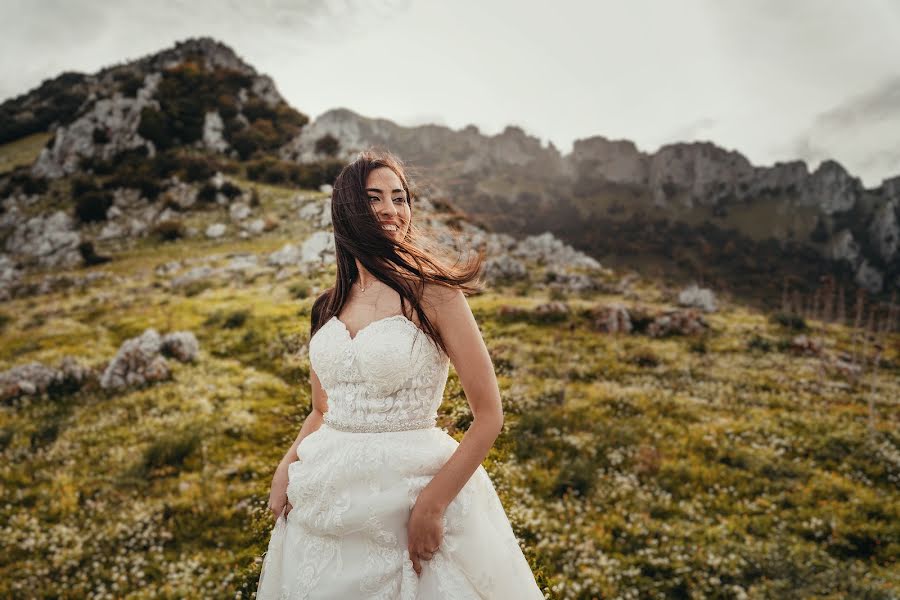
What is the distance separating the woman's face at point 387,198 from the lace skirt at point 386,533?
4.13 feet

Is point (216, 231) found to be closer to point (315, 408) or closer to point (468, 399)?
point (315, 408)

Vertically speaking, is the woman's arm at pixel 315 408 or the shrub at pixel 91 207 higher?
the shrub at pixel 91 207

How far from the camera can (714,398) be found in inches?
547

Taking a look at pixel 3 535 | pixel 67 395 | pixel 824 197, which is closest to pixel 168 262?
pixel 67 395

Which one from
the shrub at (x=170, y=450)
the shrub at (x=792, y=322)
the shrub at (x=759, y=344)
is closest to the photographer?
the shrub at (x=170, y=450)

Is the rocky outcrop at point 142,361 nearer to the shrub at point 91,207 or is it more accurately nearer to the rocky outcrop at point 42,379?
the rocky outcrop at point 42,379

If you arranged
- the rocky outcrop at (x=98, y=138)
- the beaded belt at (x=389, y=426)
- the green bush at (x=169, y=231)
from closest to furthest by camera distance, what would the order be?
the beaded belt at (x=389, y=426) → the green bush at (x=169, y=231) → the rocky outcrop at (x=98, y=138)

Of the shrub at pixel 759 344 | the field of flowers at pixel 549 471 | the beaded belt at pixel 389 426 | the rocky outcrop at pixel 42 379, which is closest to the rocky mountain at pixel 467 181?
the beaded belt at pixel 389 426

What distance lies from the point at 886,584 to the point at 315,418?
800 cm

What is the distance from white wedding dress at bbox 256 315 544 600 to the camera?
2.44m

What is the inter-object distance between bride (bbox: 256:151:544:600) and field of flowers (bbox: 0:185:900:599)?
→ 73.8 inches

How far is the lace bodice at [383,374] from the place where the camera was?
257 cm

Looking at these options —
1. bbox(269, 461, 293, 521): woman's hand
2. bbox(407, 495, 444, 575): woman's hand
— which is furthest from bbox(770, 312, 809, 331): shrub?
bbox(269, 461, 293, 521): woman's hand

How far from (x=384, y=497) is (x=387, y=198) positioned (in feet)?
5.69
